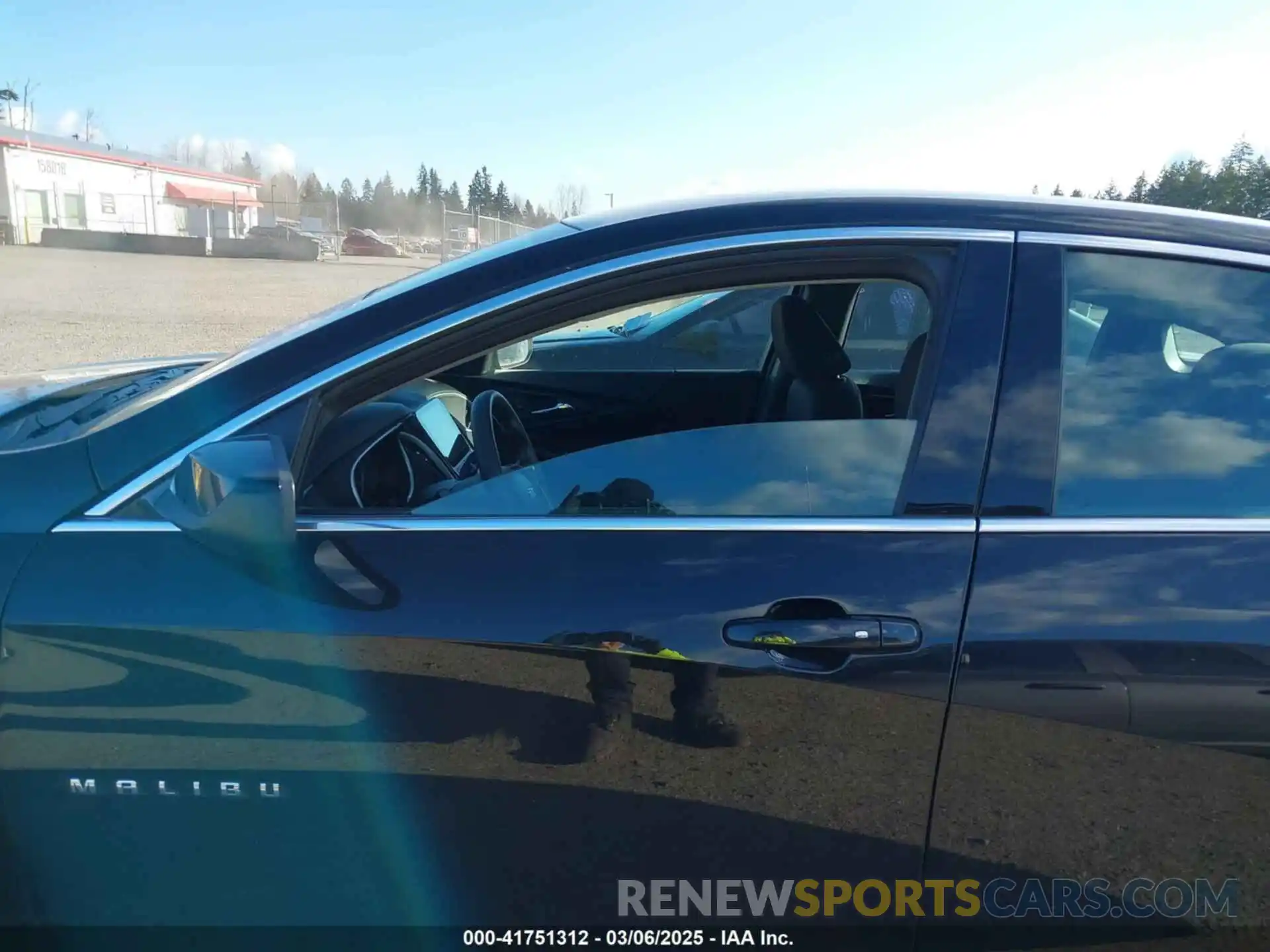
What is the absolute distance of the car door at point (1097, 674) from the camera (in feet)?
5.02

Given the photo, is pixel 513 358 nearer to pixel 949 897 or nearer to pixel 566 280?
pixel 566 280

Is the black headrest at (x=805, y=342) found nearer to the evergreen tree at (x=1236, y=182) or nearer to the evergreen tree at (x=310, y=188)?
the evergreen tree at (x=1236, y=182)

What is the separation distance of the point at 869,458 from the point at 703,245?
48cm

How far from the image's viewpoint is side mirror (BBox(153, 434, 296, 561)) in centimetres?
153

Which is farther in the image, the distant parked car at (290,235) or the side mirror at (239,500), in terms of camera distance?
the distant parked car at (290,235)

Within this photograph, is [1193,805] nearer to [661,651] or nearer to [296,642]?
[661,651]

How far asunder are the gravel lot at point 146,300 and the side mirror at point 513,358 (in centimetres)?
165

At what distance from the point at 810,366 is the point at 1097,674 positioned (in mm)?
1321

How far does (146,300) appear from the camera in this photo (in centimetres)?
1867

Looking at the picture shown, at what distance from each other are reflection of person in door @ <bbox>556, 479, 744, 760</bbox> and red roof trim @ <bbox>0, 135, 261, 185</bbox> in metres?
46.9

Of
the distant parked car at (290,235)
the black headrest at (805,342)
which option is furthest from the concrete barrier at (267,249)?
the black headrest at (805,342)

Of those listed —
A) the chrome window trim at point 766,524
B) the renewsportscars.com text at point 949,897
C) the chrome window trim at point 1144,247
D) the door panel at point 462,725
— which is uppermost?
the chrome window trim at point 1144,247

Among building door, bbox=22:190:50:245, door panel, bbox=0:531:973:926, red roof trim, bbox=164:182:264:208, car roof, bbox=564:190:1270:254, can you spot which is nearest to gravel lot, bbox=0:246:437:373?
car roof, bbox=564:190:1270:254

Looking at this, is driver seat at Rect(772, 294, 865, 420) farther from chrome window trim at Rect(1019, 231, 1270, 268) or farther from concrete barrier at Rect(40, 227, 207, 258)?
concrete barrier at Rect(40, 227, 207, 258)
